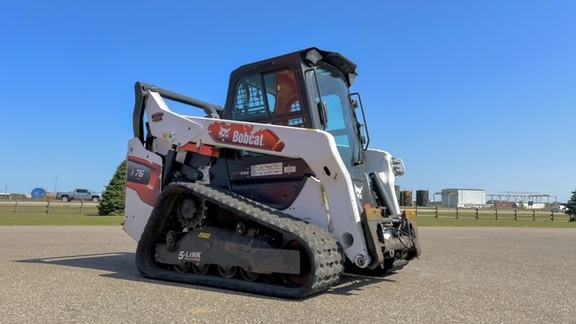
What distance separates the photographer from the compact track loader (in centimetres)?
572

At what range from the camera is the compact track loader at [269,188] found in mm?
5723

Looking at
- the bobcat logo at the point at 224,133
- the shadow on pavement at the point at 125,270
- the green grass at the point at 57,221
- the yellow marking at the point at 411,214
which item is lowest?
the green grass at the point at 57,221

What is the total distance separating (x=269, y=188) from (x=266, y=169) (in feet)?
0.90

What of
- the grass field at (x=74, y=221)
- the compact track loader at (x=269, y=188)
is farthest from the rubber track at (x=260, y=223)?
the grass field at (x=74, y=221)

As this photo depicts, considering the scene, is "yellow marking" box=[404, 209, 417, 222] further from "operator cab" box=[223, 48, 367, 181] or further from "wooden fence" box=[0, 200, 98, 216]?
"wooden fence" box=[0, 200, 98, 216]

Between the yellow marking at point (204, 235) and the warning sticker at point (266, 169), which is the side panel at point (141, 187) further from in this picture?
the warning sticker at point (266, 169)

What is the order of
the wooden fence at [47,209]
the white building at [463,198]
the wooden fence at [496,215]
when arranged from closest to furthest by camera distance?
the wooden fence at [47,209] → the wooden fence at [496,215] → the white building at [463,198]

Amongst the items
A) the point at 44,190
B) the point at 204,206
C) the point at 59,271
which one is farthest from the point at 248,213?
the point at 44,190

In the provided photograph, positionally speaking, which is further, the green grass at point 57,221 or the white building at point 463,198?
the white building at point 463,198

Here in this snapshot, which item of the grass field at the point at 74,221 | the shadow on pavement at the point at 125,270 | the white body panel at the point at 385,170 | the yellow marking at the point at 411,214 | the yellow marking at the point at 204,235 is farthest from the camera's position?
the grass field at the point at 74,221

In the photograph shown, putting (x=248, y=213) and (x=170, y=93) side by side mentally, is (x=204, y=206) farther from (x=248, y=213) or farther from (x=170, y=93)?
(x=170, y=93)

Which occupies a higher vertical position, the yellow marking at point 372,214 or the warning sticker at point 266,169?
the warning sticker at point 266,169

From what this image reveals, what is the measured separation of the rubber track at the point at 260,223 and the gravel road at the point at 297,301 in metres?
0.16

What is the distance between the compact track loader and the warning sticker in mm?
16
